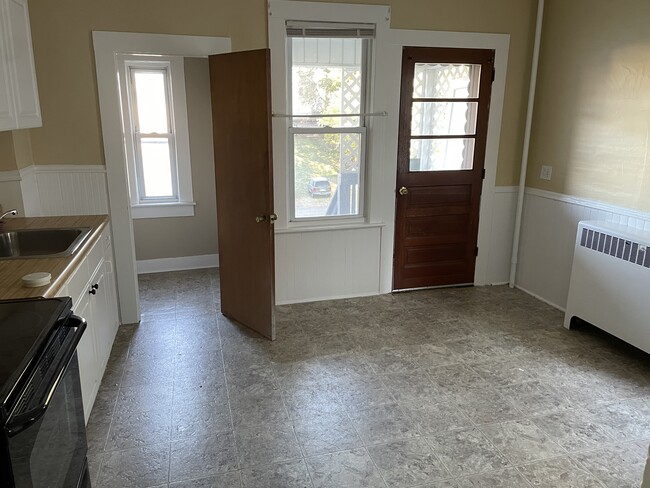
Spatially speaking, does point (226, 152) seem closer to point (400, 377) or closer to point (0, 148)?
point (0, 148)

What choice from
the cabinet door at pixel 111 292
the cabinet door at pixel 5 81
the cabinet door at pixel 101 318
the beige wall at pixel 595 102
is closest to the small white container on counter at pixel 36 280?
the cabinet door at pixel 101 318

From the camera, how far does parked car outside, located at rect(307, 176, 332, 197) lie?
4.01 meters

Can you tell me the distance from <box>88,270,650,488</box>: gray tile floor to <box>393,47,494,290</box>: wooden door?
61 centimetres

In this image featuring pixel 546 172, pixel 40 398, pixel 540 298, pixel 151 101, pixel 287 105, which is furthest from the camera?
pixel 151 101

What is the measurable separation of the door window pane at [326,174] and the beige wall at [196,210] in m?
1.31

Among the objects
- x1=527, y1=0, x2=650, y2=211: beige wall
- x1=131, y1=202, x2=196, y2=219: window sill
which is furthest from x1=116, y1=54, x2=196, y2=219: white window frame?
x1=527, y1=0, x2=650, y2=211: beige wall

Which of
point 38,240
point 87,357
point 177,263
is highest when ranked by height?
point 38,240

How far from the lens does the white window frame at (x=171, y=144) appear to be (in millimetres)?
4539

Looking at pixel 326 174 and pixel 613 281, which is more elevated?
pixel 326 174

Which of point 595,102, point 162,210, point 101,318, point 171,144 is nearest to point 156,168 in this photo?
point 171,144

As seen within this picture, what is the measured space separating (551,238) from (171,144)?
358 centimetres

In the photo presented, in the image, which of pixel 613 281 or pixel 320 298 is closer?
pixel 613 281

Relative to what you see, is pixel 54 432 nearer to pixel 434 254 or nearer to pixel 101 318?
pixel 101 318

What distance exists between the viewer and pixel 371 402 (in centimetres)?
275
